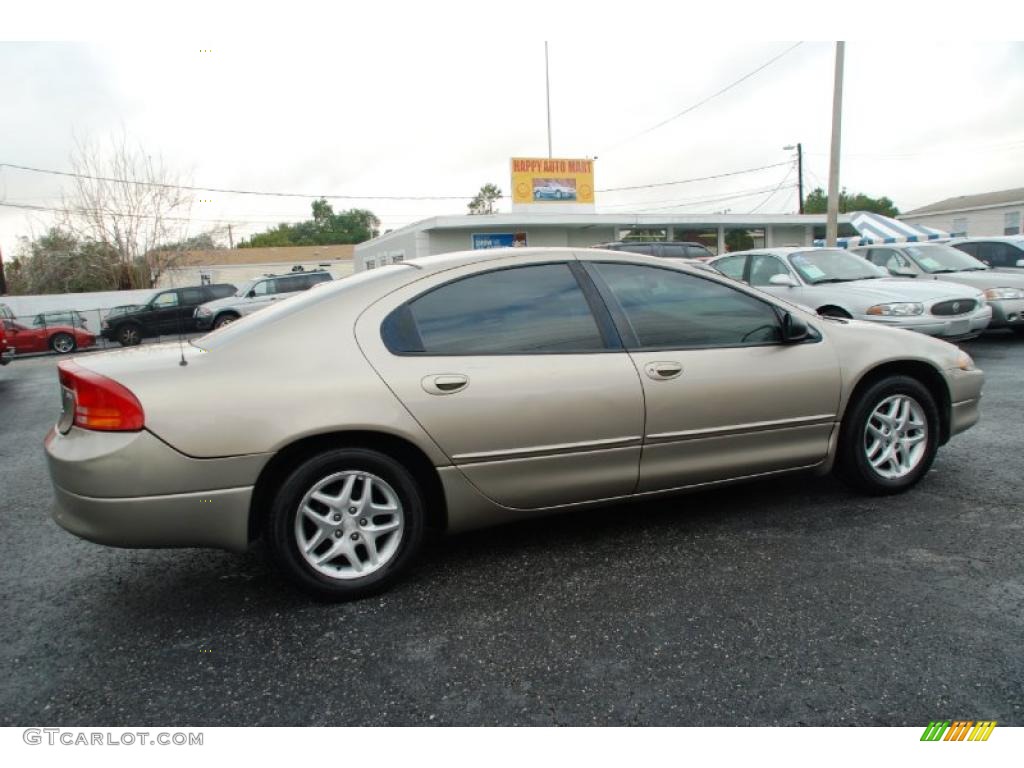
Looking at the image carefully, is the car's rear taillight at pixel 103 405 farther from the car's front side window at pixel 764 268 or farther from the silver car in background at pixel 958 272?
the silver car in background at pixel 958 272

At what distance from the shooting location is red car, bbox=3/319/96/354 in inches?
819

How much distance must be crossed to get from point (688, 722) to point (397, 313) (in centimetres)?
195

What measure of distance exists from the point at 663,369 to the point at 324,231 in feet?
292

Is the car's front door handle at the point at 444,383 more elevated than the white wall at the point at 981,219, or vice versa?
the white wall at the point at 981,219

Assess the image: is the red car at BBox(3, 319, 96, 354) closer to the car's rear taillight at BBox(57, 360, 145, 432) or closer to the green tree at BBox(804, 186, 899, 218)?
the car's rear taillight at BBox(57, 360, 145, 432)

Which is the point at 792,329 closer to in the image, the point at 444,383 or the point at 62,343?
the point at 444,383

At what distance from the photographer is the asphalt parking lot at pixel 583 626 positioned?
2.20 meters

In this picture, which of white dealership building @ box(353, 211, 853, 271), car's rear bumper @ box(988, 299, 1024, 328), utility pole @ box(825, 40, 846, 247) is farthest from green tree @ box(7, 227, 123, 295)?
car's rear bumper @ box(988, 299, 1024, 328)

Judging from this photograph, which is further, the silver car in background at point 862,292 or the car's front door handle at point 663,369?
the silver car in background at point 862,292

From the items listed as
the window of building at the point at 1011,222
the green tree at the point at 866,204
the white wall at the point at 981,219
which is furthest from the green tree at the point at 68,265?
the green tree at the point at 866,204

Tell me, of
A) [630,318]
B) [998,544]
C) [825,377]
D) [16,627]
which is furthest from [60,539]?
[998,544]

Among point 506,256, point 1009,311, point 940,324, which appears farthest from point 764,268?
point 506,256

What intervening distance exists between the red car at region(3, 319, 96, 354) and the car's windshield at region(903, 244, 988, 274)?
22.4 meters

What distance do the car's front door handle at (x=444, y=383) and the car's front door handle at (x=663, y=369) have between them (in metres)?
0.90
